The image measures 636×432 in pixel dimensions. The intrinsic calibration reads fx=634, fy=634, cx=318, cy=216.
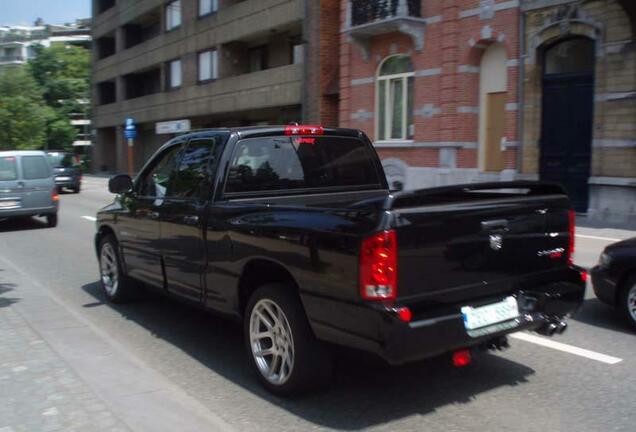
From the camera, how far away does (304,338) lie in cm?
415

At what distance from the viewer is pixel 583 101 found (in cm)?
1505

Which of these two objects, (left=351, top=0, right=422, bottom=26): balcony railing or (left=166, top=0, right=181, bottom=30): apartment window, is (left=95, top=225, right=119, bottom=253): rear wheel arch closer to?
(left=351, top=0, right=422, bottom=26): balcony railing

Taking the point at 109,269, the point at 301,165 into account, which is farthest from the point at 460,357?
the point at 109,269

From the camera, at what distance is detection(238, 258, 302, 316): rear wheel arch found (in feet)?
14.3

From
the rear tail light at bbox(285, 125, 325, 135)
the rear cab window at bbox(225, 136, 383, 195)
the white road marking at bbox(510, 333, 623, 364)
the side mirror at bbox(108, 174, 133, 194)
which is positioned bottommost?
the white road marking at bbox(510, 333, 623, 364)

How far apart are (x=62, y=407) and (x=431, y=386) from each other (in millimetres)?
2492

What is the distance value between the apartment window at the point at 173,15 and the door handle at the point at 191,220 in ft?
109

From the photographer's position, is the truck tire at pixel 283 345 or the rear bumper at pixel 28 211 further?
the rear bumper at pixel 28 211

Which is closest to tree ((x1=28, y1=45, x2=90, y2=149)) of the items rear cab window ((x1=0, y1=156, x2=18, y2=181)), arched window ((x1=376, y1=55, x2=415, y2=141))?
arched window ((x1=376, y1=55, x2=415, y2=141))

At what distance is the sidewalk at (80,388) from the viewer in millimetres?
3809

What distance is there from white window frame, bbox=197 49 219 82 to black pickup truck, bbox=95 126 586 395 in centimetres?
2724

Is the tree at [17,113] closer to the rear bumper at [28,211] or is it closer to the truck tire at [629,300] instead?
the rear bumper at [28,211]

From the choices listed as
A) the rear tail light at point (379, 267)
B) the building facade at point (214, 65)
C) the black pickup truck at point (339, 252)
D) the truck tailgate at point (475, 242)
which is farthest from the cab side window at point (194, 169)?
the building facade at point (214, 65)

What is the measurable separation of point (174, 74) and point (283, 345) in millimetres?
34953
